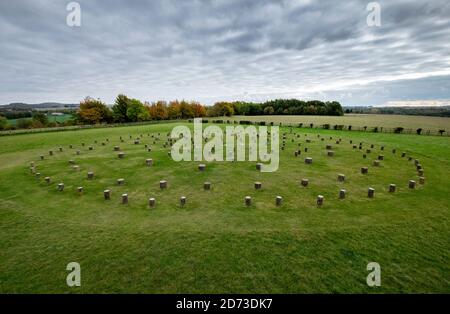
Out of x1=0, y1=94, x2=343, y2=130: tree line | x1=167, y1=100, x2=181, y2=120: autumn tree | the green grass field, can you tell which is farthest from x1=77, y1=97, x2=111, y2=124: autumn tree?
the green grass field

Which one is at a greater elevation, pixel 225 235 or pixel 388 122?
pixel 388 122

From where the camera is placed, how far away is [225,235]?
8539 millimetres

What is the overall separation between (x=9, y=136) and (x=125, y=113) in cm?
3167

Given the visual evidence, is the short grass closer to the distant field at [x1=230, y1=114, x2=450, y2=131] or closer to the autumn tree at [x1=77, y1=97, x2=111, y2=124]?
the distant field at [x1=230, y1=114, x2=450, y2=131]

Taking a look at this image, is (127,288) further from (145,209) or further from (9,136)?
(9,136)

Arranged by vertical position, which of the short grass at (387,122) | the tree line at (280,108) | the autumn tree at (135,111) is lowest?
the short grass at (387,122)

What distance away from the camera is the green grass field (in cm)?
651

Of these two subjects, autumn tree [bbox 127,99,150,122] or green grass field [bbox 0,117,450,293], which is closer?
green grass field [bbox 0,117,450,293]

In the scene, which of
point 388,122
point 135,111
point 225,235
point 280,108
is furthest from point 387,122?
point 225,235

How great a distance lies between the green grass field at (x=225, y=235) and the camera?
6508 mm

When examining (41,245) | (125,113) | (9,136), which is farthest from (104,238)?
(125,113)

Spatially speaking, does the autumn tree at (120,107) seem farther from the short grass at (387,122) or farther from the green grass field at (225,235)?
the green grass field at (225,235)

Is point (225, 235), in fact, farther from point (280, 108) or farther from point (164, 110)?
point (280, 108)

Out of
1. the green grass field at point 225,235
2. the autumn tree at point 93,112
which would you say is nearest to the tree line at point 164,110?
the autumn tree at point 93,112
